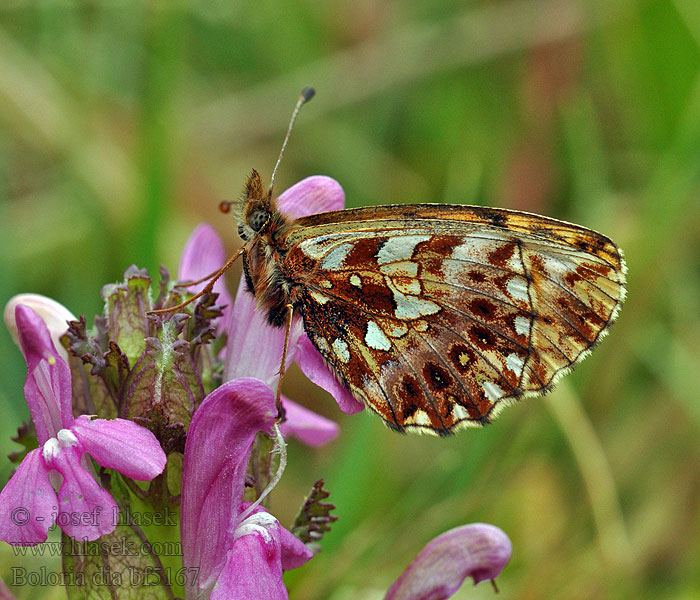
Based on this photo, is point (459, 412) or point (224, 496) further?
point (459, 412)

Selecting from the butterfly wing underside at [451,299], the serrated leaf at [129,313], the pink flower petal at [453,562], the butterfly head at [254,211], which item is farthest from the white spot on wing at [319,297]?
the pink flower petal at [453,562]

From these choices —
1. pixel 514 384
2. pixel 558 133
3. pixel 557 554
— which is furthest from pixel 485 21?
pixel 514 384

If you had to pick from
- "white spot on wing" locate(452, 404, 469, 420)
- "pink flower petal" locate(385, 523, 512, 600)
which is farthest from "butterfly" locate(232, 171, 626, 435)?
"pink flower petal" locate(385, 523, 512, 600)

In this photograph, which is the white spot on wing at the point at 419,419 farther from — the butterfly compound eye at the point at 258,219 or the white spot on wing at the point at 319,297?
the butterfly compound eye at the point at 258,219

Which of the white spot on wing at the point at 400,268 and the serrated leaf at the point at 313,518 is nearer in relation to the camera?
the serrated leaf at the point at 313,518

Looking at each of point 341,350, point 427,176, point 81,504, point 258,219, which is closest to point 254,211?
point 258,219

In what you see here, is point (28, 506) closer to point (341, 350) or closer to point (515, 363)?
point (341, 350)

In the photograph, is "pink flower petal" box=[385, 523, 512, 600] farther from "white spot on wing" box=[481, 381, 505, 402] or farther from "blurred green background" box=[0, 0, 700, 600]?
"blurred green background" box=[0, 0, 700, 600]
